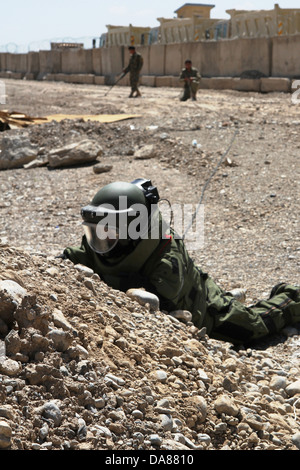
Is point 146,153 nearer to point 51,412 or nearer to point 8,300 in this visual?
point 8,300

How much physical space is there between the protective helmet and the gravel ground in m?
0.25

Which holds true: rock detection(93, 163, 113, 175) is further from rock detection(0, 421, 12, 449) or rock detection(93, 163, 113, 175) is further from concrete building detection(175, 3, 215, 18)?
concrete building detection(175, 3, 215, 18)

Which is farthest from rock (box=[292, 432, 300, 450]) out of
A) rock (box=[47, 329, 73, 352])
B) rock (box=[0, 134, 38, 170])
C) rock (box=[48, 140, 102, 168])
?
rock (box=[0, 134, 38, 170])

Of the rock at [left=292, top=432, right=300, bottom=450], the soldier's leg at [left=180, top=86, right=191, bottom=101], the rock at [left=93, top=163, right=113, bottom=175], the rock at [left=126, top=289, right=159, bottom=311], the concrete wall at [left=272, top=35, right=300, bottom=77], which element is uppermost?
the concrete wall at [left=272, top=35, right=300, bottom=77]

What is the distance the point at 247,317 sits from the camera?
13.1 ft

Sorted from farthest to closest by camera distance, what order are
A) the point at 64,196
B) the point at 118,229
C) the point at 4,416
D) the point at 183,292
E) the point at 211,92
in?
the point at 211,92, the point at 64,196, the point at 183,292, the point at 118,229, the point at 4,416

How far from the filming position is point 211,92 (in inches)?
715

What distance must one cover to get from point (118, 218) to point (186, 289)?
61cm

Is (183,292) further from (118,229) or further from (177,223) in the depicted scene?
(177,223)

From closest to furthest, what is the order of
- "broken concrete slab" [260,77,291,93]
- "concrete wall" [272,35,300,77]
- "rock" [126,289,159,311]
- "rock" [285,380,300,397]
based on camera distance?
"rock" [285,380,300,397], "rock" [126,289,159,311], "broken concrete slab" [260,77,291,93], "concrete wall" [272,35,300,77]

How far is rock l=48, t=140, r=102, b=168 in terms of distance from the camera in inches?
352

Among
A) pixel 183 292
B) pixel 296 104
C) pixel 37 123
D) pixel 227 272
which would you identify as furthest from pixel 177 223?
pixel 296 104

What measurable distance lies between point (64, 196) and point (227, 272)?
117 inches

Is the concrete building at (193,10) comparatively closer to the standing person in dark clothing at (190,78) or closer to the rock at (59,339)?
the standing person in dark clothing at (190,78)
